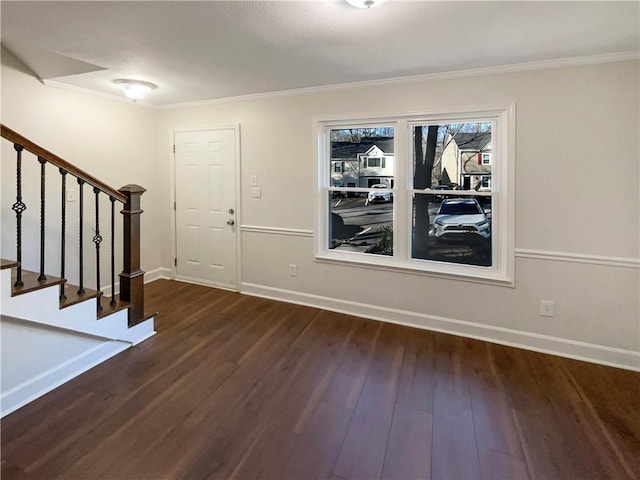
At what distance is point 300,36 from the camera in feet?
7.38

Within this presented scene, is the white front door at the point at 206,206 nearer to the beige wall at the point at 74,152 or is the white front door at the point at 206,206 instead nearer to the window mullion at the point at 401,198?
the beige wall at the point at 74,152

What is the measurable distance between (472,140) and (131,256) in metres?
3.02

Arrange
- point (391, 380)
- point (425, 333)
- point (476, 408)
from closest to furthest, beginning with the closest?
1. point (476, 408)
2. point (391, 380)
3. point (425, 333)

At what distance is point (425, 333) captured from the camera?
3145 millimetres

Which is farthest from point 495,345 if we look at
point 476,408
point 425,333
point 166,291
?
point 166,291

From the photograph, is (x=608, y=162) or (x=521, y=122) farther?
(x=521, y=122)

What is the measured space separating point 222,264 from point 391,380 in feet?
8.47

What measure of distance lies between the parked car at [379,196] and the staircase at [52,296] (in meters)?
2.08

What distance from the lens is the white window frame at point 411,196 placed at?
286 cm

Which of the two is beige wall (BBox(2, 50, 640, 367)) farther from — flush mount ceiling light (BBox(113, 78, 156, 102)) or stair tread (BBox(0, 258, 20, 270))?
stair tread (BBox(0, 258, 20, 270))

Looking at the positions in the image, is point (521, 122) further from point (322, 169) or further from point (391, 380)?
point (391, 380)

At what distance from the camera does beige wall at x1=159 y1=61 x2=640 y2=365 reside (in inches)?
→ 99.8

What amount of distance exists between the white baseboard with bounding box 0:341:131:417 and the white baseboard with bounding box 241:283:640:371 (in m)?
1.69

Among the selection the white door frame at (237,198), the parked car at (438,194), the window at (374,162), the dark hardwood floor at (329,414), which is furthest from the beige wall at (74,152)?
the parked car at (438,194)
